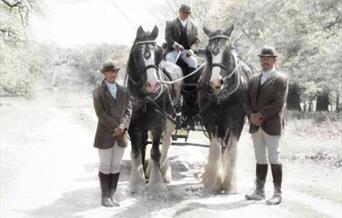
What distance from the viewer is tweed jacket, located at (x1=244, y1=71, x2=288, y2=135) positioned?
8.60 metres

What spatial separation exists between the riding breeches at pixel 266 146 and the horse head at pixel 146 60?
1.93m

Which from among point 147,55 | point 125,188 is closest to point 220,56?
point 147,55

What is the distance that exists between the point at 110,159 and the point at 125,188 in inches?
73.0

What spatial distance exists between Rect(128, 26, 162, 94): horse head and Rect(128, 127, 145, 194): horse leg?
3.40ft

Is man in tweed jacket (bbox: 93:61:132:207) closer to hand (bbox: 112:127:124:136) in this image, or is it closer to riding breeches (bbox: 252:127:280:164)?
hand (bbox: 112:127:124:136)

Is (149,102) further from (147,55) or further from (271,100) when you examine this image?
(271,100)

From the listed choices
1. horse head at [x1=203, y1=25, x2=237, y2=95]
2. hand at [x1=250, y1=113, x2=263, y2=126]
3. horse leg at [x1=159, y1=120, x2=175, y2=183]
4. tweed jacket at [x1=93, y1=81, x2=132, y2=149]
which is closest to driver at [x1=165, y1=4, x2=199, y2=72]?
horse leg at [x1=159, y1=120, x2=175, y2=183]

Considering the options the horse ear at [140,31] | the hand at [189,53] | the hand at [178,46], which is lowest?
the hand at [189,53]

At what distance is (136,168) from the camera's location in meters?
9.51

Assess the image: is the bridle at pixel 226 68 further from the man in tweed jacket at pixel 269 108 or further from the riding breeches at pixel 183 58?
the riding breeches at pixel 183 58

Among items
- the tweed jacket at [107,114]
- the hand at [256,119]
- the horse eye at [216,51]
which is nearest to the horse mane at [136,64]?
the tweed jacket at [107,114]

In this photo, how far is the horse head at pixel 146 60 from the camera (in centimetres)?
859

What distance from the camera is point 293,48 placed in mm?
31750

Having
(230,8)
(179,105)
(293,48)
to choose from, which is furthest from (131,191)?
(230,8)
